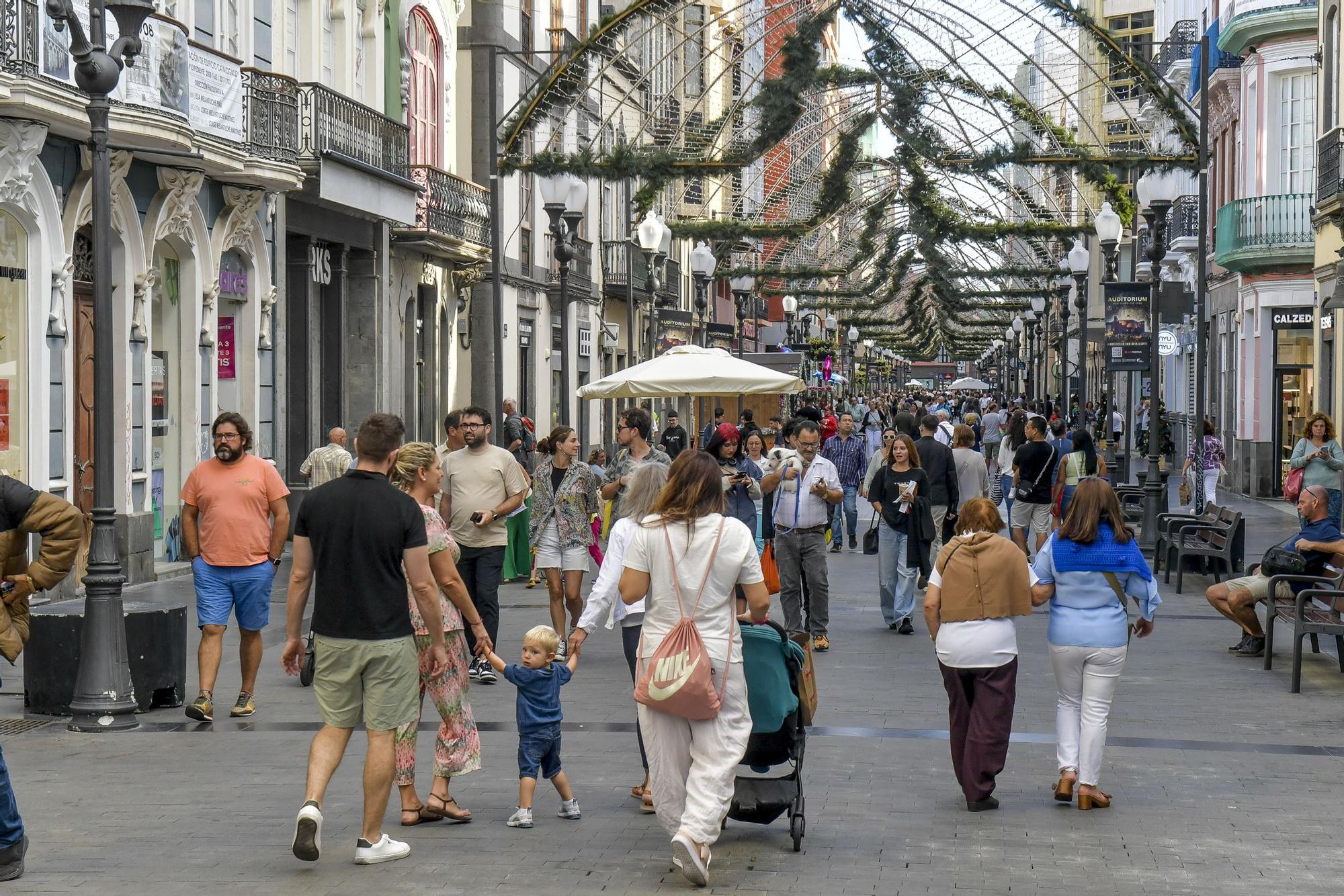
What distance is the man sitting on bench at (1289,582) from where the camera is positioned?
1370 cm

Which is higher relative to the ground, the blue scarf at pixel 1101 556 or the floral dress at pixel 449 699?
the blue scarf at pixel 1101 556

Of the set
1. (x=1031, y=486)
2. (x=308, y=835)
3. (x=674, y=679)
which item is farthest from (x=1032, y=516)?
(x=308, y=835)

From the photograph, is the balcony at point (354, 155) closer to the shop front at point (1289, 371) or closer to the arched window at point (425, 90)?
the arched window at point (425, 90)

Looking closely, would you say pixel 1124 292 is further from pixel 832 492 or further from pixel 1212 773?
pixel 1212 773

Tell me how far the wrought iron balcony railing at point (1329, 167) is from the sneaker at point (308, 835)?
21.9 m

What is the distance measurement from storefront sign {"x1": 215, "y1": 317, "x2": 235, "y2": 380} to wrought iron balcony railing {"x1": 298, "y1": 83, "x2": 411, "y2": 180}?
7.88ft

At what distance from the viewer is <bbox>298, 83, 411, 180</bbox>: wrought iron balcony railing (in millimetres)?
23750

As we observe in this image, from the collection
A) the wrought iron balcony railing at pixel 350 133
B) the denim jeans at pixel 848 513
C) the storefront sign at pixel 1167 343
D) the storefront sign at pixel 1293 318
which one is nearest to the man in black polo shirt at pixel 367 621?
the denim jeans at pixel 848 513

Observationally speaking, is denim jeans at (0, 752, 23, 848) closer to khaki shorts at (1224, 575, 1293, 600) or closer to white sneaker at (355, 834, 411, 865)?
white sneaker at (355, 834, 411, 865)

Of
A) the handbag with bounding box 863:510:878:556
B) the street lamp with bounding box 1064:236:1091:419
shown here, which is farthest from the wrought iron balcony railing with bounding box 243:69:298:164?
the street lamp with bounding box 1064:236:1091:419

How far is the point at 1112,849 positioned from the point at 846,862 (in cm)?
118

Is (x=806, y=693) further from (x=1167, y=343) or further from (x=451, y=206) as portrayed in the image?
(x=1167, y=343)

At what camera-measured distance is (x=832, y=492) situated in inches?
550

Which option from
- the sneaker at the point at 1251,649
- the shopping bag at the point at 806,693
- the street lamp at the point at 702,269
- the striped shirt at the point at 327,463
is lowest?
the sneaker at the point at 1251,649
